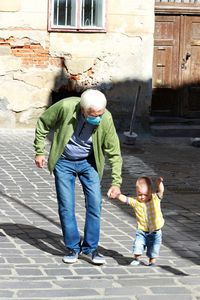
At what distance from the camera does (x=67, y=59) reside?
48.9ft

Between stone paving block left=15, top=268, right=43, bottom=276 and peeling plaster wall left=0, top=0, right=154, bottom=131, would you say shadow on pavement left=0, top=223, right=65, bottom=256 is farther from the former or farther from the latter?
peeling plaster wall left=0, top=0, right=154, bottom=131

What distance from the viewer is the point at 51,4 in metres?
14.7

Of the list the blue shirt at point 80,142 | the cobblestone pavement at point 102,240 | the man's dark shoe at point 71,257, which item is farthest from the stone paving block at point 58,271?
the blue shirt at point 80,142

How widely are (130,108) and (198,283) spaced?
9267mm

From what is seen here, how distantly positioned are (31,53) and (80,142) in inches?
323

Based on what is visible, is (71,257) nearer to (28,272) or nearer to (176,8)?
(28,272)

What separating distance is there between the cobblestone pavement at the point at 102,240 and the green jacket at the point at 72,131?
836 millimetres

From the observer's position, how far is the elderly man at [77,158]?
680 cm

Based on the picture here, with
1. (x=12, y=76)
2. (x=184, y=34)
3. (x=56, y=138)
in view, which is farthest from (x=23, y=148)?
(x=56, y=138)

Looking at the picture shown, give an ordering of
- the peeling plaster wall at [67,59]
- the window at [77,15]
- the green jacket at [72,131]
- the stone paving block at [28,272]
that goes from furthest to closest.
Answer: the window at [77,15], the peeling plaster wall at [67,59], the green jacket at [72,131], the stone paving block at [28,272]

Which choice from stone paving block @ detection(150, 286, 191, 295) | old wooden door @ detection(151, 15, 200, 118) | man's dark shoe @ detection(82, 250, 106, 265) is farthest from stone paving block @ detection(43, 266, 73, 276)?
old wooden door @ detection(151, 15, 200, 118)

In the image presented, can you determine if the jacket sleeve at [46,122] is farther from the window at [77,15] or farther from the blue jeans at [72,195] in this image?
the window at [77,15]

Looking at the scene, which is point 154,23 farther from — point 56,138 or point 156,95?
point 56,138

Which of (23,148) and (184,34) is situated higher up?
(184,34)
